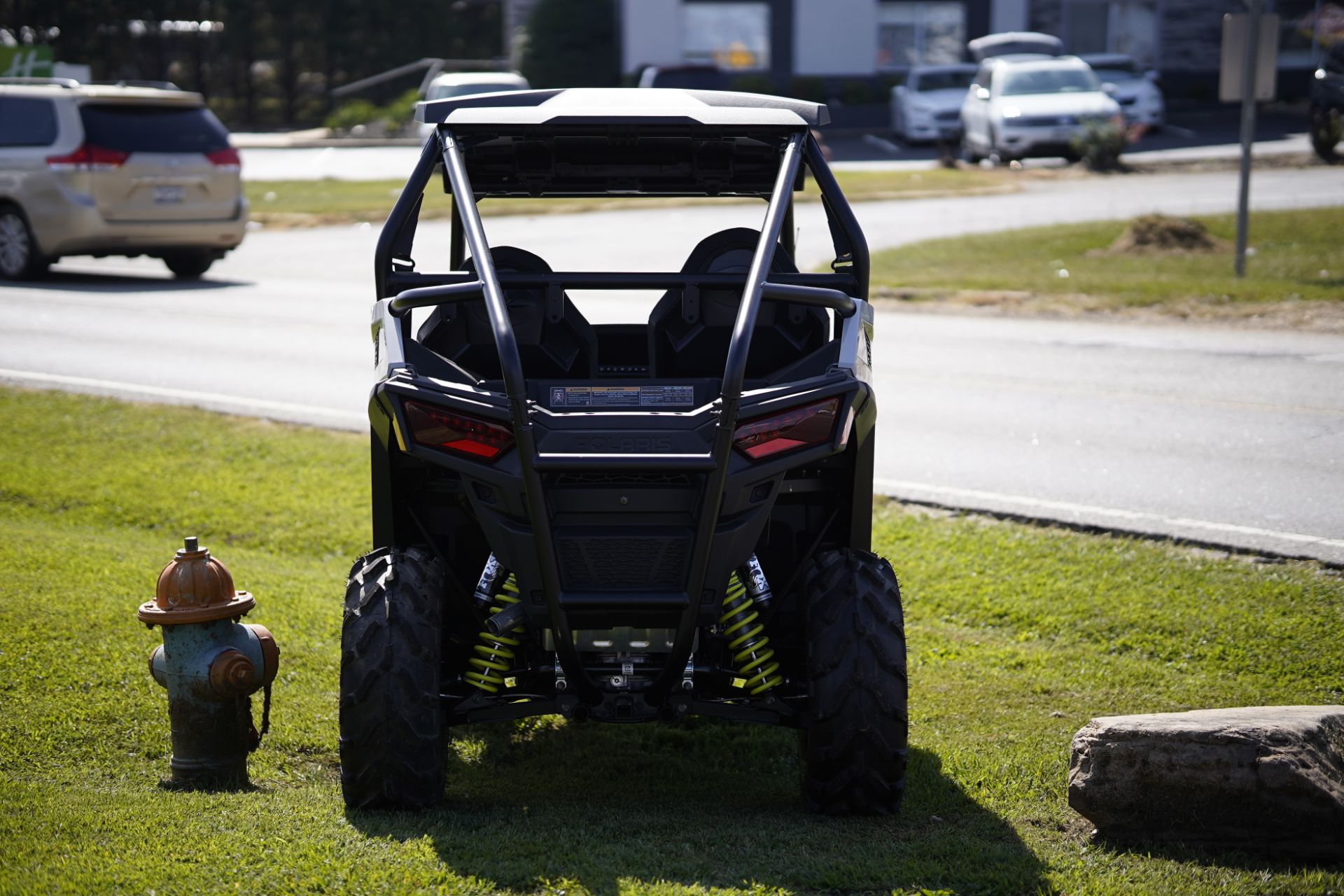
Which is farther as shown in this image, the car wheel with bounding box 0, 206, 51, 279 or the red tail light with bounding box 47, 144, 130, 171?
the car wheel with bounding box 0, 206, 51, 279

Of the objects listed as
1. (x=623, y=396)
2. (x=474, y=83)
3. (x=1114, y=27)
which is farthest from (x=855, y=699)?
(x=1114, y=27)

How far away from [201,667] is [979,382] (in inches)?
337

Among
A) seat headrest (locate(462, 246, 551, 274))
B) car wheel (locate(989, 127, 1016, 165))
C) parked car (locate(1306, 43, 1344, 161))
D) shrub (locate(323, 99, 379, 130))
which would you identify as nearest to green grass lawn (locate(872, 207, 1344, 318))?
car wheel (locate(989, 127, 1016, 165))

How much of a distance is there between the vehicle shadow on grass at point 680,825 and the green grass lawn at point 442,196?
19.2 metres

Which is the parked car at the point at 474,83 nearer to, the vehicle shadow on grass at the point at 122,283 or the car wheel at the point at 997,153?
the car wheel at the point at 997,153

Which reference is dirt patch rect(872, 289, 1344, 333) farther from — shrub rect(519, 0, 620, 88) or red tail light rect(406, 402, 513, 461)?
shrub rect(519, 0, 620, 88)

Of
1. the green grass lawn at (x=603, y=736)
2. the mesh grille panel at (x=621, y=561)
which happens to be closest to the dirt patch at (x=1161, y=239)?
the green grass lawn at (x=603, y=736)

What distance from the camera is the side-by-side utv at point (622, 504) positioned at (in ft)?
13.3

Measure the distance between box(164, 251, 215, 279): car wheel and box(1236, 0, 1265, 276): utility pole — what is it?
12115 millimetres

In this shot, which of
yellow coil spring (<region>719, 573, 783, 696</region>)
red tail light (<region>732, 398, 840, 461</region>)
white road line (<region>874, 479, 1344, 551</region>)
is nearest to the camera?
red tail light (<region>732, 398, 840, 461</region>)

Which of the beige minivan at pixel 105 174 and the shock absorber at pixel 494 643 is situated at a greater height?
the beige minivan at pixel 105 174

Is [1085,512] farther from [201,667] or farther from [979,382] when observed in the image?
[201,667]

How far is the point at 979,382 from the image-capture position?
12.1m

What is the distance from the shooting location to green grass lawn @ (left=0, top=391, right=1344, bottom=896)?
3840 millimetres
